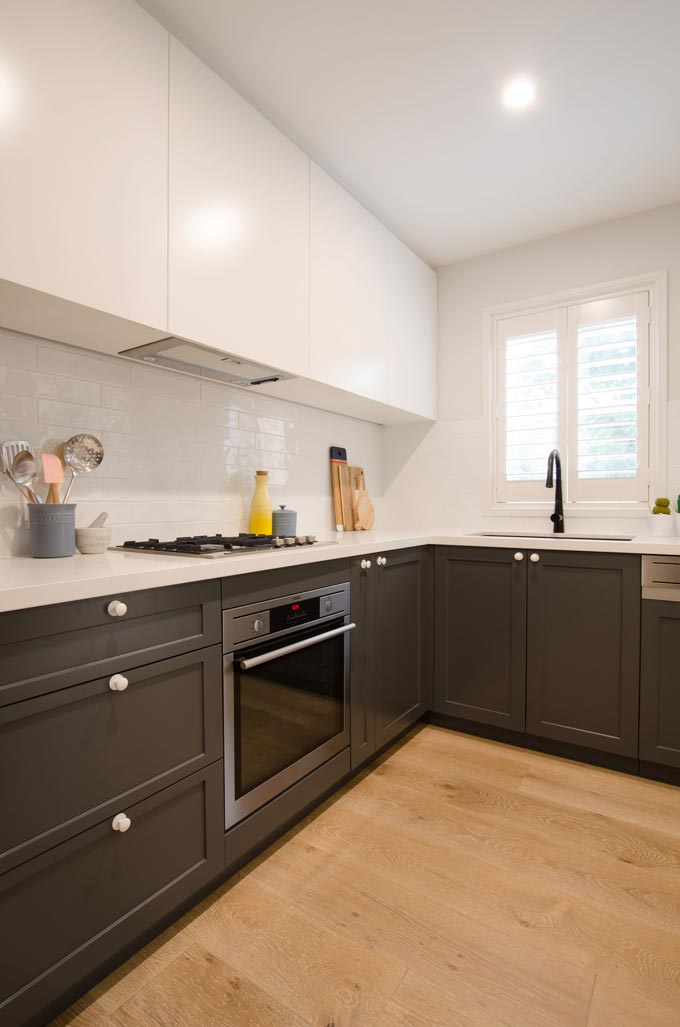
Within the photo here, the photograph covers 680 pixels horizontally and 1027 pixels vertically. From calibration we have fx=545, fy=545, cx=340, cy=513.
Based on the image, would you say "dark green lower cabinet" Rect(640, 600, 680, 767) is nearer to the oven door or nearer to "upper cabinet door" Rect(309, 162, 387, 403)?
the oven door

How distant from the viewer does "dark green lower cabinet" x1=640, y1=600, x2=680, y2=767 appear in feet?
6.75

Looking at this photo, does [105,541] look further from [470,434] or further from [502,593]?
[470,434]

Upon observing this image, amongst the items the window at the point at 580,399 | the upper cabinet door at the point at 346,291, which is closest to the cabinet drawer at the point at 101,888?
the upper cabinet door at the point at 346,291

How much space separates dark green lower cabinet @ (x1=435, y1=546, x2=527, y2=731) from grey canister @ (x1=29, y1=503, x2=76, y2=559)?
1653 mm

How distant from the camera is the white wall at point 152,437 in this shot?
1.61m

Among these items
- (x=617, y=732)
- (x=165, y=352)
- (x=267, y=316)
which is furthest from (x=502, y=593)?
(x=165, y=352)

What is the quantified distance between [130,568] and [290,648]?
591mm

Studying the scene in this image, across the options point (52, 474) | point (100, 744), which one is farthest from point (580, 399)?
point (100, 744)

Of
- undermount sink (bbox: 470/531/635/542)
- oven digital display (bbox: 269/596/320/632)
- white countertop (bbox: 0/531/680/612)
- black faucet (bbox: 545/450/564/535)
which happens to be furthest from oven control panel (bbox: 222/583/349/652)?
black faucet (bbox: 545/450/564/535)

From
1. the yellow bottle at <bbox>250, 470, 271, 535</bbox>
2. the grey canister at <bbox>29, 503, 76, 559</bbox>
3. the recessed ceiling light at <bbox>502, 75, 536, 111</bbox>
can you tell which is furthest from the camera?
the yellow bottle at <bbox>250, 470, 271, 535</bbox>

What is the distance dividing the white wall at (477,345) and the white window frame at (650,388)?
37 millimetres

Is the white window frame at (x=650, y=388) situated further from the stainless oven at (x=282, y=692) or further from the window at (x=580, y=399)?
the stainless oven at (x=282, y=692)

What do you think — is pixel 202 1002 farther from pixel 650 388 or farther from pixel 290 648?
pixel 650 388

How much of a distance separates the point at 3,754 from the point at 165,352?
1252 millimetres
